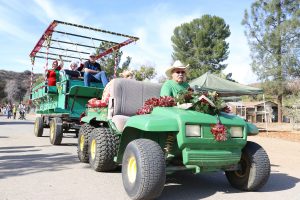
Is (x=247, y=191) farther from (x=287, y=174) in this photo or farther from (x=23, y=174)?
(x=23, y=174)

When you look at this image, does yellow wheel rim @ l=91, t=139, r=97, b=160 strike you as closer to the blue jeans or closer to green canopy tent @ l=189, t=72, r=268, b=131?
the blue jeans

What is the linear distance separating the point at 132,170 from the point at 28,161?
12.9 ft

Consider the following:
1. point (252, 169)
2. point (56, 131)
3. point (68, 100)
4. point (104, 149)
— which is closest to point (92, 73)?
point (68, 100)

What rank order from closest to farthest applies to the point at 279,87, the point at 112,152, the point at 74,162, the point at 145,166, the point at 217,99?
the point at 145,166 → the point at 217,99 → the point at 112,152 → the point at 74,162 → the point at 279,87

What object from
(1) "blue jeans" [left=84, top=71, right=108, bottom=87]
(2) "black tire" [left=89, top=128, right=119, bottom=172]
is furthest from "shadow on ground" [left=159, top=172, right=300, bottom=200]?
(1) "blue jeans" [left=84, top=71, right=108, bottom=87]

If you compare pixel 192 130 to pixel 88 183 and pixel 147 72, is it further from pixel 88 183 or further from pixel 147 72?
pixel 147 72

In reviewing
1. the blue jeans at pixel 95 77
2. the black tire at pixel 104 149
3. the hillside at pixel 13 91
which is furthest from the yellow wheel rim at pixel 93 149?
the hillside at pixel 13 91

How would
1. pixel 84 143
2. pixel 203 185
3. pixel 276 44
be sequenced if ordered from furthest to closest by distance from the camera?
1. pixel 276 44
2. pixel 84 143
3. pixel 203 185

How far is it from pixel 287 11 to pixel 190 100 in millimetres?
36368

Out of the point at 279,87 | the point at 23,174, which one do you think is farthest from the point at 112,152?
the point at 279,87

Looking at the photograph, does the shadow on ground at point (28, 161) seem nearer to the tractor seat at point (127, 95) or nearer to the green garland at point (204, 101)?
the tractor seat at point (127, 95)

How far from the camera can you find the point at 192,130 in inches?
188

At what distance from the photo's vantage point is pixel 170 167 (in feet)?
16.6

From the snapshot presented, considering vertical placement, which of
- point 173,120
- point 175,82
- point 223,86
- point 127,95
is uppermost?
point 223,86
